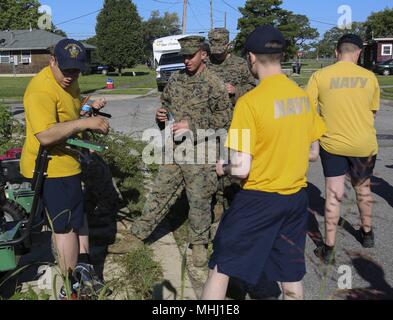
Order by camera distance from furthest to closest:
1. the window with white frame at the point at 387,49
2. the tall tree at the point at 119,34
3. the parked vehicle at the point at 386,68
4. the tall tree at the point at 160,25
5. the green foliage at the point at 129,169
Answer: the tall tree at the point at 160,25
the tall tree at the point at 119,34
the window with white frame at the point at 387,49
the parked vehicle at the point at 386,68
the green foliage at the point at 129,169

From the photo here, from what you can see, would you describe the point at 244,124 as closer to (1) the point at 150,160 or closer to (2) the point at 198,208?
(2) the point at 198,208

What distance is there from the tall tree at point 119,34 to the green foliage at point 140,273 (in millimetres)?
57176

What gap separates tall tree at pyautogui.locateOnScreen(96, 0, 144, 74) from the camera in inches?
2406

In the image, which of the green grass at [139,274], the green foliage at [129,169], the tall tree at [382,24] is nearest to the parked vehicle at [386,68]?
the tall tree at [382,24]

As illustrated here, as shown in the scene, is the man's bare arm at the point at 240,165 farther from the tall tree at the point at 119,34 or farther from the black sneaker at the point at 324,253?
the tall tree at the point at 119,34

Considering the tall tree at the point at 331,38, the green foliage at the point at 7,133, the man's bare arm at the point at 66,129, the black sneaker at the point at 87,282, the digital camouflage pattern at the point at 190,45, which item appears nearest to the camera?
the man's bare arm at the point at 66,129

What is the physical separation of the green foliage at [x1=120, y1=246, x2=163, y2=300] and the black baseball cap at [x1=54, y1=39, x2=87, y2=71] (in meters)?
1.62

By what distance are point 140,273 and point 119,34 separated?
199 feet

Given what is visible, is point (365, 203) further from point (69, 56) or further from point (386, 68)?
point (386, 68)

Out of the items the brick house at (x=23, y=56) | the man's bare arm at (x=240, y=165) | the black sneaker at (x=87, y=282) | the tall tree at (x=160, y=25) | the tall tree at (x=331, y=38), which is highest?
the tall tree at (x=160, y=25)

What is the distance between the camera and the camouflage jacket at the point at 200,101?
4.52 metres

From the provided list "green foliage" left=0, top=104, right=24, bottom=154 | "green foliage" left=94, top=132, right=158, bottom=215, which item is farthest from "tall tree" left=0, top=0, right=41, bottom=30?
"green foliage" left=94, top=132, right=158, bottom=215

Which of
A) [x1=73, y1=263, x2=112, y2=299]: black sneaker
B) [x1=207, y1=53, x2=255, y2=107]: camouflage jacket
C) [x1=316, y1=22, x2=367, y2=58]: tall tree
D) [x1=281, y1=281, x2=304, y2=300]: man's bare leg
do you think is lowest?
[x1=73, y1=263, x2=112, y2=299]: black sneaker

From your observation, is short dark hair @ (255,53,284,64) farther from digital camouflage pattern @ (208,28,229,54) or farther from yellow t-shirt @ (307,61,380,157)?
digital camouflage pattern @ (208,28,229,54)
